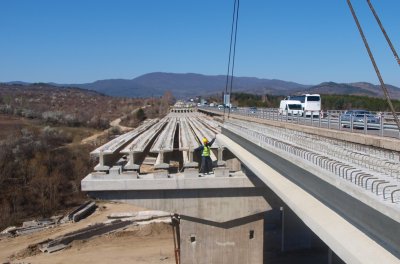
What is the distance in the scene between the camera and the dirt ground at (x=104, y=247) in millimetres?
23359

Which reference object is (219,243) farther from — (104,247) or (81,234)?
(81,234)

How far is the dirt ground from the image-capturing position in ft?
76.6

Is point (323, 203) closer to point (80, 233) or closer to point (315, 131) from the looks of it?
point (315, 131)

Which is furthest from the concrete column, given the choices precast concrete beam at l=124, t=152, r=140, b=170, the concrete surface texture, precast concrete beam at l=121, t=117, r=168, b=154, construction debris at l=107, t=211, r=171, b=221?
construction debris at l=107, t=211, r=171, b=221

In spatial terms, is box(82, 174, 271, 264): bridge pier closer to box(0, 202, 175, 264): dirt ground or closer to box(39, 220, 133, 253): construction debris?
box(0, 202, 175, 264): dirt ground

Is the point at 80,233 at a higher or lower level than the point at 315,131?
lower

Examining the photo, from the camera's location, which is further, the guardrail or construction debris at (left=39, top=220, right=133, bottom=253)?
construction debris at (left=39, top=220, right=133, bottom=253)

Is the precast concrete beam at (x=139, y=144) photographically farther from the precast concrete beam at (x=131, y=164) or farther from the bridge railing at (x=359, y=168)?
the bridge railing at (x=359, y=168)

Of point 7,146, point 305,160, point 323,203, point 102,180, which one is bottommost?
point 7,146

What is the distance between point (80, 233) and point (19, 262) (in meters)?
4.48

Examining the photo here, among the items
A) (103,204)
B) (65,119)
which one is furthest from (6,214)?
(65,119)

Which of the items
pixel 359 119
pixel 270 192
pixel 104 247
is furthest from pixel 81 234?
pixel 359 119

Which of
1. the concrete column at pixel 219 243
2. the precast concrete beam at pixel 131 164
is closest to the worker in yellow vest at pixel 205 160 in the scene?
the concrete column at pixel 219 243

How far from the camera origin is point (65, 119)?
85438 millimetres
